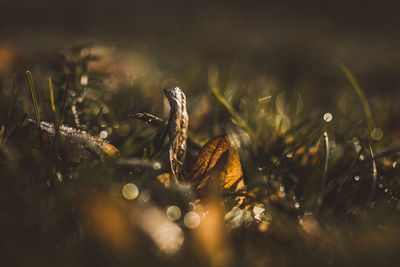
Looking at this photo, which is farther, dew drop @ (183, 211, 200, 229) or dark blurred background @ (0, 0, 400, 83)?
dark blurred background @ (0, 0, 400, 83)

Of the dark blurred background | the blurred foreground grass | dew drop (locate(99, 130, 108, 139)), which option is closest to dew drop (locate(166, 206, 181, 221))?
the blurred foreground grass

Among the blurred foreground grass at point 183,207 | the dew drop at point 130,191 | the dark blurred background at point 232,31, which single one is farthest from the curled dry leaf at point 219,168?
the dark blurred background at point 232,31

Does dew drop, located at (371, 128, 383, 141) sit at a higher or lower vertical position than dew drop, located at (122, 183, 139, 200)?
higher

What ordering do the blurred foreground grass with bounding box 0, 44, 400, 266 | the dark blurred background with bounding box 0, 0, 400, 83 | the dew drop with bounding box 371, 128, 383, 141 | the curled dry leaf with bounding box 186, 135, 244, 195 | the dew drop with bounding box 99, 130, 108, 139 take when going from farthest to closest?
1. the dark blurred background with bounding box 0, 0, 400, 83
2. the dew drop with bounding box 371, 128, 383, 141
3. the dew drop with bounding box 99, 130, 108, 139
4. the curled dry leaf with bounding box 186, 135, 244, 195
5. the blurred foreground grass with bounding box 0, 44, 400, 266

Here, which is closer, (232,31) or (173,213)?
(173,213)

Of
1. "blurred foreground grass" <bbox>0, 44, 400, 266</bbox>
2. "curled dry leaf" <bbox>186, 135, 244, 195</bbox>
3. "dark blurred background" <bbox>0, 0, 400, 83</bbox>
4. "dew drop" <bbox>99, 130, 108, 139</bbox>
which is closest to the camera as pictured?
"blurred foreground grass" <bbox>0, 44, 400, 266</bbox>

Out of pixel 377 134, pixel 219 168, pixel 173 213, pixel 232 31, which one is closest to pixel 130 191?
pixel 173 213

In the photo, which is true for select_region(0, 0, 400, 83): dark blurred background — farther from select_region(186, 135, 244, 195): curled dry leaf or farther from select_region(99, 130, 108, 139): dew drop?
select_region(186, 135, 244, 195): curled dry leaf

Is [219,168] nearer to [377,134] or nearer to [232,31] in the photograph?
[377,134]
